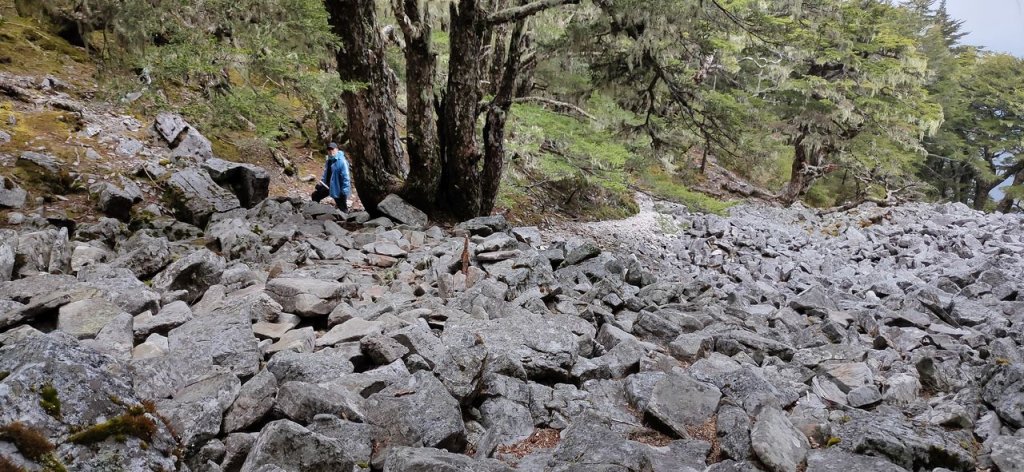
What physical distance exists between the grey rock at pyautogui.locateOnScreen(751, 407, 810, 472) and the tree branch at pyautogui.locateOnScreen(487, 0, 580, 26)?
6178 mm

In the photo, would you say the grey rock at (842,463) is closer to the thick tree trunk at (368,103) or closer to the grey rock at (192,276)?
the grey rock at (192,276)

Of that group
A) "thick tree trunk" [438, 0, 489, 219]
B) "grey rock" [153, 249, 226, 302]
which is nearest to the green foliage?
"grey rock" [153, 249, 226, 302]

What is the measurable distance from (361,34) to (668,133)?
22.1 ft

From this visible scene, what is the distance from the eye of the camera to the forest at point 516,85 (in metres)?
6.68

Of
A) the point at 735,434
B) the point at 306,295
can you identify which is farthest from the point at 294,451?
the point at 735,434

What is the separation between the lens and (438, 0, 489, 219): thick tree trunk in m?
8.18

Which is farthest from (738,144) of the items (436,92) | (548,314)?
(548,314)

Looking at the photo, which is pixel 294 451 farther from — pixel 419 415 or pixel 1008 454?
pixel 1008 454

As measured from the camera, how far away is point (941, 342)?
5.63 metres

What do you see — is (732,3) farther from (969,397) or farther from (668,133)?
(969,397)

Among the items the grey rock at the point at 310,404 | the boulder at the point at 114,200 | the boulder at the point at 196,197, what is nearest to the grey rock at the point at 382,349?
the grey rock at the point at 310,404

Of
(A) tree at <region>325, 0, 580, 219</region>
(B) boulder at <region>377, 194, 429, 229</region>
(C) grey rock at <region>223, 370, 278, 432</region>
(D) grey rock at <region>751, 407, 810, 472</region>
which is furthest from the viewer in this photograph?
(B) boulder at <region>377, 194, 429, 229</region>

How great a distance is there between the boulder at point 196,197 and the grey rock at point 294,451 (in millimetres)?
5801

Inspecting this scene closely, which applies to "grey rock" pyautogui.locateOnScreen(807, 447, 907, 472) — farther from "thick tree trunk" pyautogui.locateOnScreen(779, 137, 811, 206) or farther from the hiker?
"thick tree trunk" pyautogui.locateOnScreen(779, 137, 811, 206)
